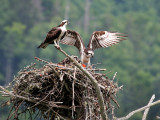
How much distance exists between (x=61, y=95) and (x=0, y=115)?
370 cm

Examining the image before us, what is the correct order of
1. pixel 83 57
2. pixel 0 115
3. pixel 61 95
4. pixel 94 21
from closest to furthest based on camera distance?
pixel 61 95
pixel 83 57
pixel 0 115
pixel 94 21

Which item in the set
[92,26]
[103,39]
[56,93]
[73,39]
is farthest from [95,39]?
[92,26]

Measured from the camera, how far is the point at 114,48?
43.3 m

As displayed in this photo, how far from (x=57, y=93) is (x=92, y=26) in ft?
119

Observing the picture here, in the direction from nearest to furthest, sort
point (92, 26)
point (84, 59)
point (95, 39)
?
point (84, 59), point (95, 39), point (92, 26)

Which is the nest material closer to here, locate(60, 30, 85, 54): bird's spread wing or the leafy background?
locate(60, 30, 85, 54): bird's spread wing

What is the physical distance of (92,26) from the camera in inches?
1711

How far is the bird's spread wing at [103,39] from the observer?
9.76m

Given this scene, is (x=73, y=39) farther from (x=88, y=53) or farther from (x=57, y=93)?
(x=57, y=93)

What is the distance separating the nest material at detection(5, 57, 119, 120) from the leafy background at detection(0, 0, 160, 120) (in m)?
26.9

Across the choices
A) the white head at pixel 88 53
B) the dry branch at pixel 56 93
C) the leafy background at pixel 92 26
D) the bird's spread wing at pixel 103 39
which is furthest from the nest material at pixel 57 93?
the leafy background at pixel 92 26

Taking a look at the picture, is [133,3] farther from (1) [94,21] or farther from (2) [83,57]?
(2) [83,57]

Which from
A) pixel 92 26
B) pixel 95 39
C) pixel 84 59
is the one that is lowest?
pixel 84 59

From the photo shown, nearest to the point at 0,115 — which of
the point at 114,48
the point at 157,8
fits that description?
the point at 114,48
